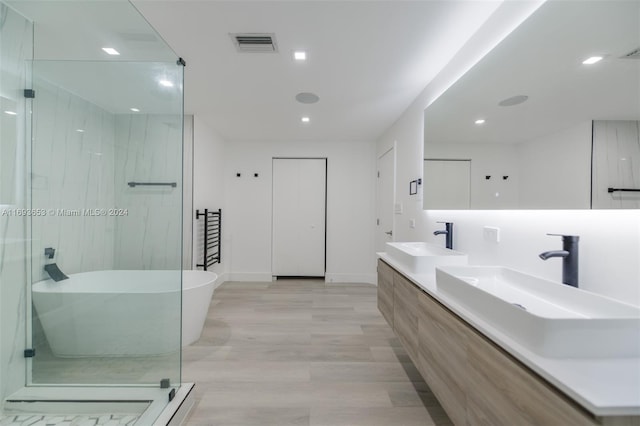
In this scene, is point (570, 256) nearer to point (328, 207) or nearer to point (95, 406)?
point (95, 406)

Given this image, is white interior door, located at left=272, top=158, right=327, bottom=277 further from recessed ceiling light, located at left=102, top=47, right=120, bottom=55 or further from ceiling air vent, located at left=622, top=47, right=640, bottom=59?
ceiling air vent, located at left=622, top=47, right=640, bottom=59

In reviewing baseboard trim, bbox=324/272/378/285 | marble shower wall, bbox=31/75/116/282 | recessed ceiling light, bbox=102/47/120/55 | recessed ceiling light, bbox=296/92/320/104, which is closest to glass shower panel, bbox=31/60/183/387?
marble shower wall, bbox=31/75/116/282

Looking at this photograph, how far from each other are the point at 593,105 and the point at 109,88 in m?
2.72

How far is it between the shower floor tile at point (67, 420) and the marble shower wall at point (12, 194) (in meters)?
0.13

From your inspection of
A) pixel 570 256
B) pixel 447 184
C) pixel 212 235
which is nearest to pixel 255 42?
pixel 447 184

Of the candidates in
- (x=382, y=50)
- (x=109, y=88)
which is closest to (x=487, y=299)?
(x=382, y=50)

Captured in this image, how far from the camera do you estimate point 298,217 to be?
436 cm

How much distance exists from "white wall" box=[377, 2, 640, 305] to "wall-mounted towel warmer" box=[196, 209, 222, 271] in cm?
271

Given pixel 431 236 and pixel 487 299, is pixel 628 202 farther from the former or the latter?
pixel 431 236

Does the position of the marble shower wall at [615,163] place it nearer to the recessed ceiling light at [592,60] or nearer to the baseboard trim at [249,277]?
the recessed ceiling light at [592,60]

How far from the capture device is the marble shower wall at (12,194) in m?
1.33

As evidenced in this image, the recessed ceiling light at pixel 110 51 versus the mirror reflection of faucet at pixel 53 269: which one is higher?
the recessed ceiling light at pixel 110 51

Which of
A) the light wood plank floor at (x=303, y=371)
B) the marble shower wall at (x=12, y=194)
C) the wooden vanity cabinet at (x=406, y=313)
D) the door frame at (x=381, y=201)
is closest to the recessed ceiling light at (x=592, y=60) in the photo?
the wooden vanity cabinet at (x=406, y=313)

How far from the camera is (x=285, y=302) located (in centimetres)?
338
